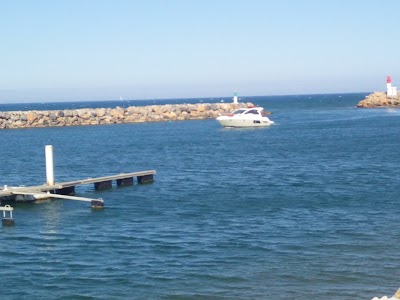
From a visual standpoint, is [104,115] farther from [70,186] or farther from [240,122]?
[70,186]

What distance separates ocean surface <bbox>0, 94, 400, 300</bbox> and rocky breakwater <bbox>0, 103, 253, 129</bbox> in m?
45.0

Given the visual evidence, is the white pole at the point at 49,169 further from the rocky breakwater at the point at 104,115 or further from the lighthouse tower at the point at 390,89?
the lighthouse tower at the point at 390,89

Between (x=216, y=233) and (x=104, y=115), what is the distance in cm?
7588

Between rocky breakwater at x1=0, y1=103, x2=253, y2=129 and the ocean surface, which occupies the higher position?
rocky breakwater at x1=0, y1=103, x2=253, y2=129

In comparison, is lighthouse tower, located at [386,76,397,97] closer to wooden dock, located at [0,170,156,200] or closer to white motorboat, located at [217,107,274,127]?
white motorboat, located at [217,107,274,127]

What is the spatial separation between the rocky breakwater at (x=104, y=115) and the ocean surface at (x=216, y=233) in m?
45.0

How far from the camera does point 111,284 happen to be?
656 inches

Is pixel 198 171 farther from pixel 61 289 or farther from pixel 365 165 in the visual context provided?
pixel 61 289

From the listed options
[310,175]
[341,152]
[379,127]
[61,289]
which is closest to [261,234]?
[61,289]

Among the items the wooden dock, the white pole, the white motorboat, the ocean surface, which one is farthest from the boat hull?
the white pole

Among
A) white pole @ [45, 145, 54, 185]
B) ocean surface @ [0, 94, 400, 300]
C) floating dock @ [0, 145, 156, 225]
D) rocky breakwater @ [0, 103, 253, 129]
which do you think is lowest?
ocean surface @ [0, 94, 400, 300]

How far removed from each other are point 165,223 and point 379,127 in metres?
56.2

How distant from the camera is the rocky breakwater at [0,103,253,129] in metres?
90.0

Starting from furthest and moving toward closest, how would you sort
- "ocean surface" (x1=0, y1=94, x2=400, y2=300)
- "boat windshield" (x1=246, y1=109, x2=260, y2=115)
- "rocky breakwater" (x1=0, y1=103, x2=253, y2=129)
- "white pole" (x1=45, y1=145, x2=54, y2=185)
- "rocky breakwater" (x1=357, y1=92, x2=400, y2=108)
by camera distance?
"rocky breakwater" (x1=357, y1=92, x2=400, y2=108)
"rocky breakwater" (x1=0, y1=103, x2=253, y2=129)
"boat windshield" (x1=246, y1=109, x2=260, y2=115)
"white pole" (x1=45, y1=145, x2=54, y2=185)
"ocean surface" (x1=0, y1=94, x2=400, y2=300)
